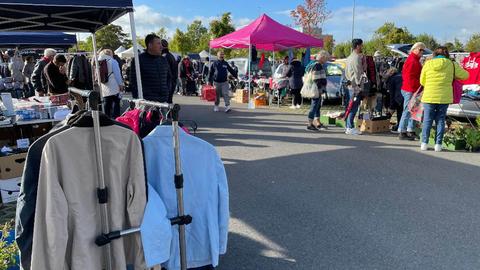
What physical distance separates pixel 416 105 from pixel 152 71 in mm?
5110

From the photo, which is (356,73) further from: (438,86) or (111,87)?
(111,87)

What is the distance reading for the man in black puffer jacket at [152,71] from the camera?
6031 mm

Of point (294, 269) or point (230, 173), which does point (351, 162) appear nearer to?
point (230, 173)

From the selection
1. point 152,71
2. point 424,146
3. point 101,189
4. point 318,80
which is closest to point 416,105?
point 424,146

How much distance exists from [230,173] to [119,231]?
3934mm

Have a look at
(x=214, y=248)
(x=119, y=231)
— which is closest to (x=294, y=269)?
(x=214, y=248)

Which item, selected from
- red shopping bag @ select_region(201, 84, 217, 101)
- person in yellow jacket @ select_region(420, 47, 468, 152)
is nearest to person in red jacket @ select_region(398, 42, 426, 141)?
person in yellow jacket @ select_region(420, 47, 468, 152)

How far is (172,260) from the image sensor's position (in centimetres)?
257

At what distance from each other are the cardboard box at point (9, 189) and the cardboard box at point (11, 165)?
0.20 feet

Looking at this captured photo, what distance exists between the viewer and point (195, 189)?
2596mm

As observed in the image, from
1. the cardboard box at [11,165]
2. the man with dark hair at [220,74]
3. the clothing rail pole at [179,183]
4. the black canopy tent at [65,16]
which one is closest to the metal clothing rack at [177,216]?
the clothing rail pole at [179,183]

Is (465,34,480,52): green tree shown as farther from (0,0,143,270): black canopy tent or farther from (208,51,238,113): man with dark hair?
(0,0,143,270): black canopy tent

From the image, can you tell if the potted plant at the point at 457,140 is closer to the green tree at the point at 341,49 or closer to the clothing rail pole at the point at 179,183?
the clothing rail pole at the point at 179,183

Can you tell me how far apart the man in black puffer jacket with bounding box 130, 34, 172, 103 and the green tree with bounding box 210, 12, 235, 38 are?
3627 cm
